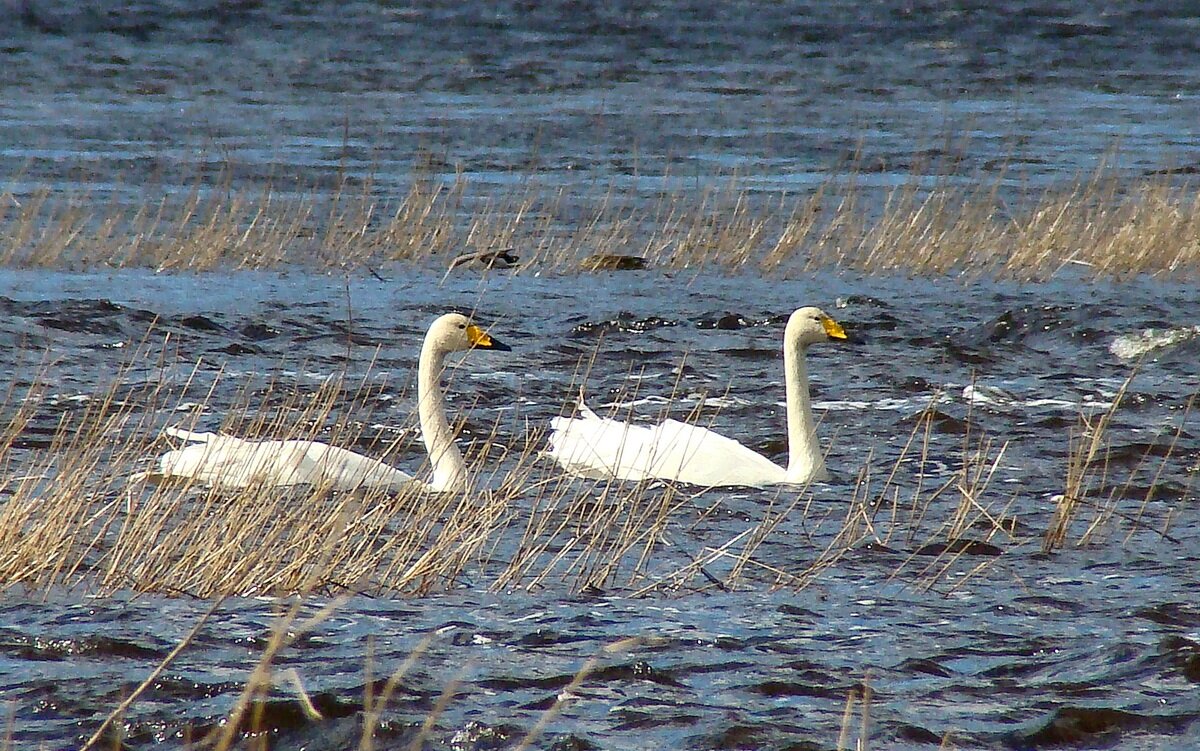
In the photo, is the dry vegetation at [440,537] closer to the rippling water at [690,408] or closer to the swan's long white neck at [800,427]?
the rippling water at [690,408]

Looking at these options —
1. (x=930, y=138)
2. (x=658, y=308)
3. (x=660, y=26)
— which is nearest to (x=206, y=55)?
(x=660, y=26)

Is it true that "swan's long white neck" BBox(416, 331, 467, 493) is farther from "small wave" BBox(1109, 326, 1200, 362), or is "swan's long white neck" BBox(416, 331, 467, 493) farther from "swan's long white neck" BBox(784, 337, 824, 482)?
"small wave" BBox(1109, 326, 1200, 362)

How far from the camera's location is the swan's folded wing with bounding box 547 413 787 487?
9336 mm

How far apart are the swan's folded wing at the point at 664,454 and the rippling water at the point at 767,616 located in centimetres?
16

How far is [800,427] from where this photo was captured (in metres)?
9.87

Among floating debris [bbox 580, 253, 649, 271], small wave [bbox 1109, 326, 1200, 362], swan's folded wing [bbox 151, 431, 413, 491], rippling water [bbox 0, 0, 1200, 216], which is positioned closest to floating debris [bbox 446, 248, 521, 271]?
floating debris [bbox 580, 253, 649, 271]

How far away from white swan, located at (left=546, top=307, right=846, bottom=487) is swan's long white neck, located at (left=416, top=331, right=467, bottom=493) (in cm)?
57

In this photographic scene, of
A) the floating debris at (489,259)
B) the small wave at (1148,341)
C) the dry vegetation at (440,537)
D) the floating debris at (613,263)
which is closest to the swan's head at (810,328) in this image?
the dry vegetation at (440,537)

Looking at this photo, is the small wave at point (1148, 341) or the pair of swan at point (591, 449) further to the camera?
the small wave at point (1148, 341)

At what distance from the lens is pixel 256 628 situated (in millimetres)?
6551

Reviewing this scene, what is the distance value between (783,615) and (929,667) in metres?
0.75

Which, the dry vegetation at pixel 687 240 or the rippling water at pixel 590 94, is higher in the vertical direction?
the rippling water at pixel 590 94

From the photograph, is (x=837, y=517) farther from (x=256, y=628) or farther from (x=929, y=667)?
(x=256, y=628)

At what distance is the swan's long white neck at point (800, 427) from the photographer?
9.59m
